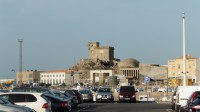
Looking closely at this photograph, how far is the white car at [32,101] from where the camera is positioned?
74.8ft

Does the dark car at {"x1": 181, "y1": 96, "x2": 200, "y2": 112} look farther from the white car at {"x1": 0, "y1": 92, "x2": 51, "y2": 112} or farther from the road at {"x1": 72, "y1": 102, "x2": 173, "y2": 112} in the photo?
the road at {"x1": 72, "y1": 102, "x2": 173, "y2": 112}

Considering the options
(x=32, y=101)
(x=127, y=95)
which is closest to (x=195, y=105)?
(x=32, y=101)

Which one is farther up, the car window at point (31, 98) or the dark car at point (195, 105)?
the car window at point (31, 98)

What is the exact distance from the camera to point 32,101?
23.0m

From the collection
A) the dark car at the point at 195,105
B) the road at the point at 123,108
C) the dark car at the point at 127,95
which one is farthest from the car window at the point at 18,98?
the dark car at the point at 127,95

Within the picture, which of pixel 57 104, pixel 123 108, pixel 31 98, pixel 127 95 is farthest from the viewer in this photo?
pixel 127 95

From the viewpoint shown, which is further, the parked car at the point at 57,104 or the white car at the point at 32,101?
the parked car at the point at 57,104

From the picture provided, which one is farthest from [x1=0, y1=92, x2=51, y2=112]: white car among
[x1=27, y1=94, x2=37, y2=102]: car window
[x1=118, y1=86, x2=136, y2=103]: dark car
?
[x1=118, y1=86, x2=136, y2=103]: dark car

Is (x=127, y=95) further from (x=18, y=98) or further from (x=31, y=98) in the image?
(x=31, y=98)

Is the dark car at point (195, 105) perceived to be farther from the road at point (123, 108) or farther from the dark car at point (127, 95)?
the dark car at point (127, 95)

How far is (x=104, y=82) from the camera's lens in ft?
654

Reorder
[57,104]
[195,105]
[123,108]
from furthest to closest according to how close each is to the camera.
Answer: [123,108] < [57,104] < [195,105]

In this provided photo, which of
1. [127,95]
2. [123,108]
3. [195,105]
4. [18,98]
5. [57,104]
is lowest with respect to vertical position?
[123,108]

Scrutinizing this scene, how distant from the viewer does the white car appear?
22.8m
